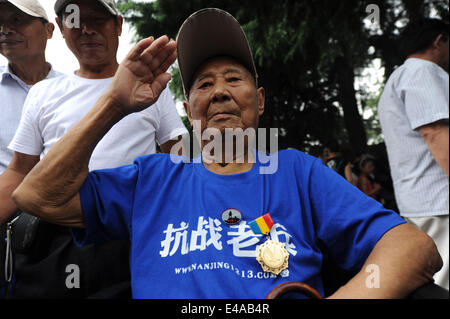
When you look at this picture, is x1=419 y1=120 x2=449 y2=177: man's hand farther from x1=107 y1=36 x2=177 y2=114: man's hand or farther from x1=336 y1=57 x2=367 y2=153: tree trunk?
x1=336 y1=57 x2=367 y2=153: tree trunk

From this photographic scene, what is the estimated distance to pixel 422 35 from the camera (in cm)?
268

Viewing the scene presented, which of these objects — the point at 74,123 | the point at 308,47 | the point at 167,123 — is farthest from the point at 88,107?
the point at 308,47

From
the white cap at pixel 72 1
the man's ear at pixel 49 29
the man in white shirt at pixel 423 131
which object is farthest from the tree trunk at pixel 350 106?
the white cap at pixel 72 1

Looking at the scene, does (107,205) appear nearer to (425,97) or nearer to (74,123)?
(74,123)

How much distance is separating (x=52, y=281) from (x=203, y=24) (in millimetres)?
1207

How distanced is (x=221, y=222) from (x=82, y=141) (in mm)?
555

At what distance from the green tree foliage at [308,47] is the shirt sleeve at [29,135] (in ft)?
10.9

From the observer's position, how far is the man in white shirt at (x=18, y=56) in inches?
81.0

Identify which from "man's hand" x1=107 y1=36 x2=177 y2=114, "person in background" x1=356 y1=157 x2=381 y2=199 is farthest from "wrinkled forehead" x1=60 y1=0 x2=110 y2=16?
"person in background" x1=356 y1=157 x2=381 y2=199

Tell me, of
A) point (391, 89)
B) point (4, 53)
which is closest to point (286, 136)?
point (391, 89)

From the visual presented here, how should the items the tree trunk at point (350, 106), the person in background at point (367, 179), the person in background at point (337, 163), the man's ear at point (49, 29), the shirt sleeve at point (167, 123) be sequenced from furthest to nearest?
the tree trunk at point (350, 106)
the person in background at point (367, 179)
the person in background at point (337, 163)
the man's ear at point (49, 29)
the shirt sleeve at point (167, 123)

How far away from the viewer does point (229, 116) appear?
63.2 inches

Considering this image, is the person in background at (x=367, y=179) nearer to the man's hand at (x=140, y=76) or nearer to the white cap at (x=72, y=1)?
the white cap at (x=72, y=1)

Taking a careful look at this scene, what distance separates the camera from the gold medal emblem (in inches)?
51.4
